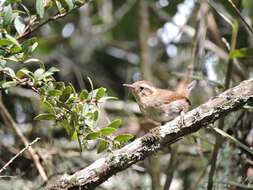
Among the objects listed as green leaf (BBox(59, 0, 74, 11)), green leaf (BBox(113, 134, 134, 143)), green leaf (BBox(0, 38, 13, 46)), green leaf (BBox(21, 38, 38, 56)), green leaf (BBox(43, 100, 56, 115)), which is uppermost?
green leaf (BBox(59, 0, 74, 11))

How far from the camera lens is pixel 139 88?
3.09 metres

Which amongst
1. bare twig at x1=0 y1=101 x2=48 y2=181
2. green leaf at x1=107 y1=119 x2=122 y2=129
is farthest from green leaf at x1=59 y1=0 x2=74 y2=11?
bare twig at x1=0 y1=101 x2=48 y2=181

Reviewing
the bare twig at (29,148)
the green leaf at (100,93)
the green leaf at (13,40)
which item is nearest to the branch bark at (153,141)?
the green leaf at (100,93)

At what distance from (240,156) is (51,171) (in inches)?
40.8

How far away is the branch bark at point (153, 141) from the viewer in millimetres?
2031

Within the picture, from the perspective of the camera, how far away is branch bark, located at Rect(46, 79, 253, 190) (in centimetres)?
203

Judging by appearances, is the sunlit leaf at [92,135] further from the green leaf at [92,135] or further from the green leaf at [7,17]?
the green leaf at [7,17]

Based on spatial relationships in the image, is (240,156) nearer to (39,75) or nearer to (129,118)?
(129,118)

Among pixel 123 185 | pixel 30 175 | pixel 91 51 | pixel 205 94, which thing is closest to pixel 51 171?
pixel 30 175

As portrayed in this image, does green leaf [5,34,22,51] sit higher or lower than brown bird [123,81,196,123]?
higher

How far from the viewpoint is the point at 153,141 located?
6.80ft

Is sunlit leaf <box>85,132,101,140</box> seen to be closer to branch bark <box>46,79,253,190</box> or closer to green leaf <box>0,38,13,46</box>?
branch bark <box>46,79,253,190</box>

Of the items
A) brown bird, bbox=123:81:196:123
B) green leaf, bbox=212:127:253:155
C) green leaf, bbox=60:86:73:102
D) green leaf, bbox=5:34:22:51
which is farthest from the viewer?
brown bird, bbox=123:81:196:123

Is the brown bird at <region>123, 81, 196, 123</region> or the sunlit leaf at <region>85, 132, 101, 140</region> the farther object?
the brown bird at <region>123, 81, 196, 123</region>
